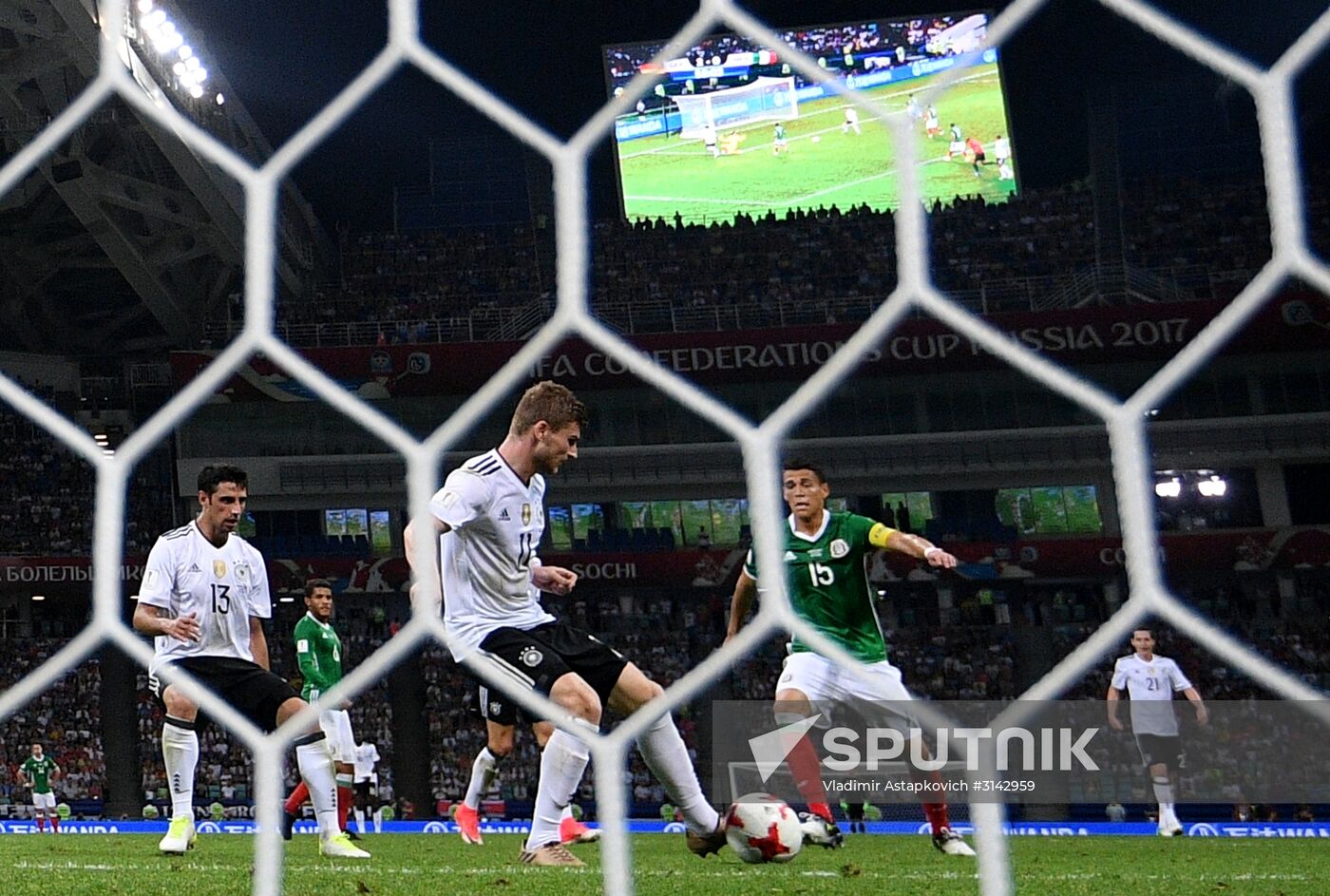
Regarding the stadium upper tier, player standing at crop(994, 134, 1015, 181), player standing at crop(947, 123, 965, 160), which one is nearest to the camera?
the stadium upper tier

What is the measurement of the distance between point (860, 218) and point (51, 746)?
12076 millimetres

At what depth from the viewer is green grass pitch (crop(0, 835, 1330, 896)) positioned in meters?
2.51

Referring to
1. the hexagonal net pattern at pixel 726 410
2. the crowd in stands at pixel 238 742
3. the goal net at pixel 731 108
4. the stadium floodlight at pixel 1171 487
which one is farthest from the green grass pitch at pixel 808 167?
the hexagonal net pattern at pixel 726 410

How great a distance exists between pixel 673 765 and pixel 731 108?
58.1ft

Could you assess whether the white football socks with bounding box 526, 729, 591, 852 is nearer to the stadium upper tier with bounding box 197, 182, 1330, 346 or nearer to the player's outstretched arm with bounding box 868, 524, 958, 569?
the player's outstretched arm with bounding box 868, 524, 958, 569

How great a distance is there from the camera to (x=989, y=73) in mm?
18766

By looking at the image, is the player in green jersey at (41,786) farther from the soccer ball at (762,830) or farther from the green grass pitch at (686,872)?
the soccer ball at (762,830)

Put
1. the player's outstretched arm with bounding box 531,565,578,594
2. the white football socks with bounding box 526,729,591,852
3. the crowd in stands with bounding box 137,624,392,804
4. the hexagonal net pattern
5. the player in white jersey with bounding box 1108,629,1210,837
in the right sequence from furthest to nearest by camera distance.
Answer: the crowd in stands with bounding box 137,624,392,804 < the player in white jersey with bounding box 1108,629,1210,837 < the white football socks with bounding box 526,729,591,852 < the player's outstretched arm with bounding box 531,565,578,594 < the hexagonal net pattern

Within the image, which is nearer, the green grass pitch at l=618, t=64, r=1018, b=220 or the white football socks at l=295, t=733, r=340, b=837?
the white football socks at l=295, t=733, r=340, b=837

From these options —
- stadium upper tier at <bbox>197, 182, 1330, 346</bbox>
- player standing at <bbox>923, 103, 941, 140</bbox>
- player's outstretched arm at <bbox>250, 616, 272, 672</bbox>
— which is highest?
player standing at <bbox>923, 103, 941, 140</bbox>

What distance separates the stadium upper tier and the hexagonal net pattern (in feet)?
51.5

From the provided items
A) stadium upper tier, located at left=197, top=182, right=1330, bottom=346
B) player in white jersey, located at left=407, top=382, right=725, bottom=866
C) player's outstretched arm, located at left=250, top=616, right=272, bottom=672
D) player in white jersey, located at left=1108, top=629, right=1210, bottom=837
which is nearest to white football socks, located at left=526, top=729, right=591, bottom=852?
player in white jersey, located at left=407, top=382, right=725, bottom=866

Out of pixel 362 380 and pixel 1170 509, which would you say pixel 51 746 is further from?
pixel 1170 509

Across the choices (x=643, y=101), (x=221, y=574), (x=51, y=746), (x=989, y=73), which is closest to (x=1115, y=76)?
(x=989, y=73)
